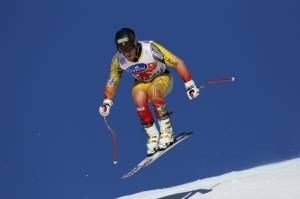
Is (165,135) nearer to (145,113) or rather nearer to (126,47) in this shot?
(145,113)

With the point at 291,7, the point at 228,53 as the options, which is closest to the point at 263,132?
the point at 228,53

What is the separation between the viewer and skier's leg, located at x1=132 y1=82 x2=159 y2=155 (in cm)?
337

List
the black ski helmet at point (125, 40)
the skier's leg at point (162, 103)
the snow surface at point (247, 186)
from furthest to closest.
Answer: the snow surface at point (247, 186)
the skier's leg at point (162, 103)
the black ski helmet at point (125, 40)

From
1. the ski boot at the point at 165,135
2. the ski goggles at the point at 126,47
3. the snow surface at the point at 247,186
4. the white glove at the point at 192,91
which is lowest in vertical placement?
the snow surface at the point at 247,186

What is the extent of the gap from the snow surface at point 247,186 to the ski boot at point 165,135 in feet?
1.70

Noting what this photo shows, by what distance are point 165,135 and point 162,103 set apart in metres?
0.17

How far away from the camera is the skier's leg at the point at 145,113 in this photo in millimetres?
3373

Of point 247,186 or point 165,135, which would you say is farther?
point 247,186

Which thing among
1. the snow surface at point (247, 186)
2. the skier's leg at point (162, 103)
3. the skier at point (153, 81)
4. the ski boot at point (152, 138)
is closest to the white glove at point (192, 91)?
the skier at point (153, 81)

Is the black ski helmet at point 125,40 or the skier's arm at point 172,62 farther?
the skier's arm at point 172,62

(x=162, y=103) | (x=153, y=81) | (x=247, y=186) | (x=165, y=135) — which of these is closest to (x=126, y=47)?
(x=153, y=81)

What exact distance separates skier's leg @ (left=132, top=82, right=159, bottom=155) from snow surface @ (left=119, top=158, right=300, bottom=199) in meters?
0.55

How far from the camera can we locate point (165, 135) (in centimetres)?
339

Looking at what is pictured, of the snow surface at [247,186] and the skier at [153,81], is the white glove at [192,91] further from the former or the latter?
the snow surface at [247,186]
